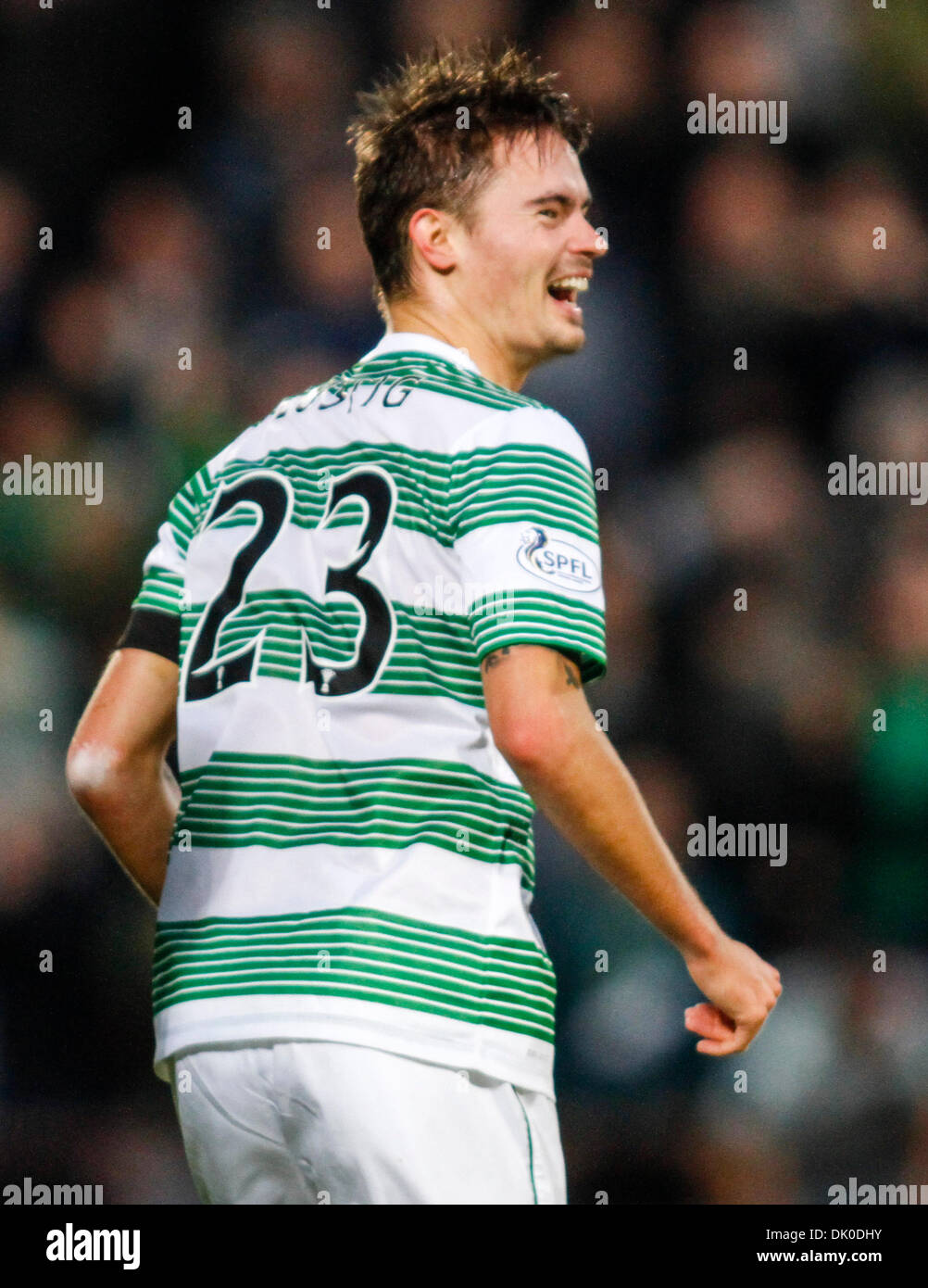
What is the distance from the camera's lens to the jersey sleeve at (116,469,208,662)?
1.99 metres

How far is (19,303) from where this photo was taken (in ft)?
9.77

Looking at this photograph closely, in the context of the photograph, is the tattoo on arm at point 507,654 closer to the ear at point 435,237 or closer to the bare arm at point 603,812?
the bare arm at point 603,812

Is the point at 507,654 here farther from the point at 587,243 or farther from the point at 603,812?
the point at 587,243

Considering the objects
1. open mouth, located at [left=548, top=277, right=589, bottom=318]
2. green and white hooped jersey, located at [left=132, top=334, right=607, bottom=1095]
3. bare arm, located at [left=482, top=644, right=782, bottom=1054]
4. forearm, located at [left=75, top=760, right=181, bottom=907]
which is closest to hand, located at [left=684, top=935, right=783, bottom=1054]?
bare arm, located at [left=482, top=644, right=782, bottom=1054]

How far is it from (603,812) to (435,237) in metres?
0.84

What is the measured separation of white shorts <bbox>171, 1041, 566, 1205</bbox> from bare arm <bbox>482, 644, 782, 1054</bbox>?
220mm

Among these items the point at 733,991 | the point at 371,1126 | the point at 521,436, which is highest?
the point at 521,436

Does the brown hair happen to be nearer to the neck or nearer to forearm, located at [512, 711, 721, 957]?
the neck

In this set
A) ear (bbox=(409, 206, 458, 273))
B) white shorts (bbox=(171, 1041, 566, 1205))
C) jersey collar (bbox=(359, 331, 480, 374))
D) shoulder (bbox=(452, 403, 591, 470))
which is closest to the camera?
white shorts (bbox=(171, 1041, 566, 1205))

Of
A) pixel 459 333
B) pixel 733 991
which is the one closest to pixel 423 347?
pixel 459 333

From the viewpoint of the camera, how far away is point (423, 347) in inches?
76.9

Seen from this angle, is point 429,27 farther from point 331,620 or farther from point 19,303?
point 331,620

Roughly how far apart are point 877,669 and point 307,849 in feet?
5.31
